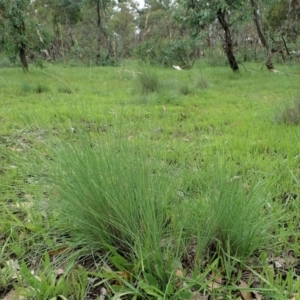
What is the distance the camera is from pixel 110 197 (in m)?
1.46

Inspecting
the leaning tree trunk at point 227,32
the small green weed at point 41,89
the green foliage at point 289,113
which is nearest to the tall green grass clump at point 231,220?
the green foliage at point 289,113

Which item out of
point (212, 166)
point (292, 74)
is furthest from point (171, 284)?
point (292, 74)

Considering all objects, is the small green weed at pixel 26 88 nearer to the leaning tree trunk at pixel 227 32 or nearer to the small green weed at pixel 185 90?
the small green weed at pixel 185 90

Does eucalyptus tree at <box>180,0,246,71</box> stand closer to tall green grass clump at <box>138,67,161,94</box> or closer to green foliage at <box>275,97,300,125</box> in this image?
tall green grass clump at <box>138,67,161,94</box>

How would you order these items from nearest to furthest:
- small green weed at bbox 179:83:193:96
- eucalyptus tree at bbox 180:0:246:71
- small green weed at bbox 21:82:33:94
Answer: small green weed at bbox 179:83:193:96 → small green weed at bbox 21:82:33:94 → eucalyptus tree at bbox 180:0:246:71

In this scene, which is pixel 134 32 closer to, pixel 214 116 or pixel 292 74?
pixel 292 74

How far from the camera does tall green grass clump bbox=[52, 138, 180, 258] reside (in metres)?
1.45

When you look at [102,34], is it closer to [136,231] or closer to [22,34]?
[22,34]

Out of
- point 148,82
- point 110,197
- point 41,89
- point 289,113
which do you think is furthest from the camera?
point 41,89

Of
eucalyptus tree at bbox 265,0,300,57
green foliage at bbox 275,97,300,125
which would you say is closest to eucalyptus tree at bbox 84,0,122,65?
eucalyptus tree at bbox 265,0,300,57

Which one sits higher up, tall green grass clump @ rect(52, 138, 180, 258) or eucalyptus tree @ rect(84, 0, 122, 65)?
eucalyptus tree @ rect(84, 0, 122, 65)

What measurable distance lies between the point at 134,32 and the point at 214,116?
27.0m

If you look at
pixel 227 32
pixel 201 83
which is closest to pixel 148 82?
pixel 201 83

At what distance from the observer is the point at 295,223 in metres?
1.76
